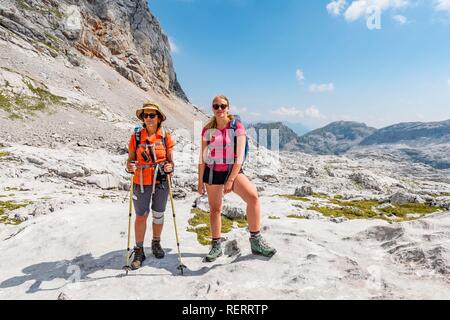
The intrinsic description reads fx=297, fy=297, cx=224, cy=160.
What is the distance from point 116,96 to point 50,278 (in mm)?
81779

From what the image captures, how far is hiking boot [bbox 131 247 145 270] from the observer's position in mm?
7445

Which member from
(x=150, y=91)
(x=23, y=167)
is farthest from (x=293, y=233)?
(x=150, y=91)

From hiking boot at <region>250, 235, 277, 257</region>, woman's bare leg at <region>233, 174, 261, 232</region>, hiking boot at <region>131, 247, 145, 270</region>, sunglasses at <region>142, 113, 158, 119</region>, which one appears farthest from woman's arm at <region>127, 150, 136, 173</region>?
hiking boot at <region>250, 235, 277, 257</region>

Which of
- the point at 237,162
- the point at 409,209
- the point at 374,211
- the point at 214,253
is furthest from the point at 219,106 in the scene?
the point at 409,209

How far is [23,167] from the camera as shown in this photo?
72.6 ft

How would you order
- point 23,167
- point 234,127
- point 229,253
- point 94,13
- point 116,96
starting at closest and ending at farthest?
point 234,127 < point 229,253 < point 23,167 < point 116,96 < point 94,13

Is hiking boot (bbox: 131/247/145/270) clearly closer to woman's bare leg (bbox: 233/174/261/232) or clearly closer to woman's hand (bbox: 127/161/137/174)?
woman's hand (bbox: 127/161/137/174)

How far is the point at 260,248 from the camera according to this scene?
24.0 feet

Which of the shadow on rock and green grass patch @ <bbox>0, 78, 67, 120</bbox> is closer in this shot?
the shadow on rock

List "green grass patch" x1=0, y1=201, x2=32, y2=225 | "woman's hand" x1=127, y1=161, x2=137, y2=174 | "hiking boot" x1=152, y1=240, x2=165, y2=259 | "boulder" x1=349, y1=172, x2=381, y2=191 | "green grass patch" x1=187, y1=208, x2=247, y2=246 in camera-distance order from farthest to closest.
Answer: "boulder" x1=349, y1=172, x2=381, y2=191
"green grass patch" x1=0, y1=201, x2=32, y2=225
"green grass patch" x1=187, y1=208, x2=247, y2=246
"hiking boot" x1=152, y1=240, x2=165, y2=259
"woman's hand" x1=127, y1=161, x2=137, y2=174

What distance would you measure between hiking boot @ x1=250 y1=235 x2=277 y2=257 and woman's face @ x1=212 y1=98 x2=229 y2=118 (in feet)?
10.5

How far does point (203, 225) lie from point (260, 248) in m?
4.59

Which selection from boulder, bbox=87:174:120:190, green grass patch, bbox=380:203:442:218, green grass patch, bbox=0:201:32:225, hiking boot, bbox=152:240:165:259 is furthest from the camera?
boulder, bbox=87:174:120:190
